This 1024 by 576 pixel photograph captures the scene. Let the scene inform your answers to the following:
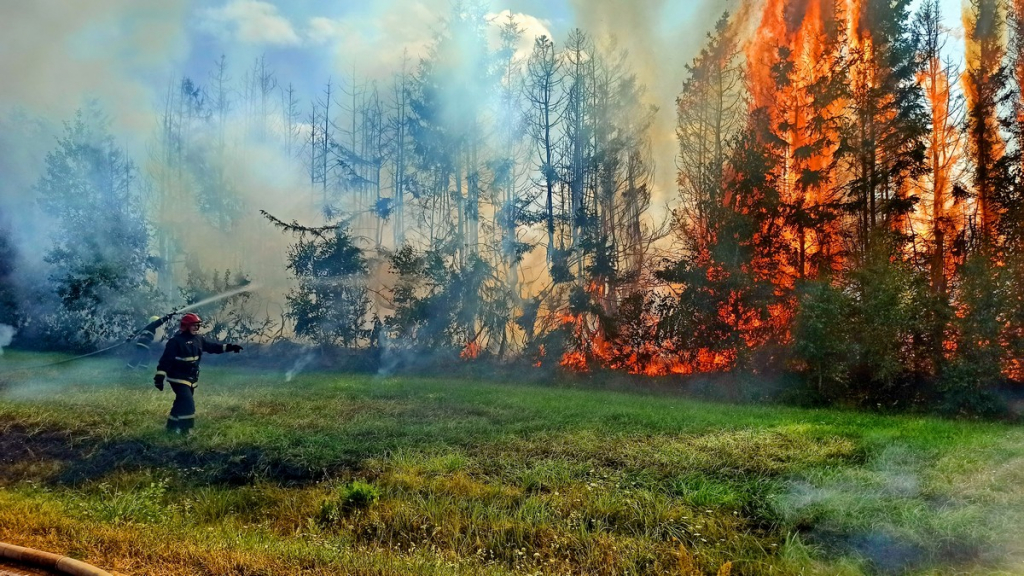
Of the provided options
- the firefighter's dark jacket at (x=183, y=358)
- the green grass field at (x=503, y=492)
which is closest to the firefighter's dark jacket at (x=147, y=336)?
the firefighter's dark jacket at (x=183, y=358)

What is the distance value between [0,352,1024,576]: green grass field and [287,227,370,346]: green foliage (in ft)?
44.9

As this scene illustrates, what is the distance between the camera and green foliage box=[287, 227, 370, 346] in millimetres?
25906

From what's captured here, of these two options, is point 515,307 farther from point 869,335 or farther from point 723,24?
point 723,24

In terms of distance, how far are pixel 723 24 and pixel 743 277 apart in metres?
13.0

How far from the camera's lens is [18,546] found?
5270 millimetres

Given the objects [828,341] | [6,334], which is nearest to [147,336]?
[828,341]

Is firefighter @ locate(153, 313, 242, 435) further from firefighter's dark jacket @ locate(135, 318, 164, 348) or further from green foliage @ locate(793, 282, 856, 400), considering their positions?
green foliage @ locate(793, 282, 856, 400)

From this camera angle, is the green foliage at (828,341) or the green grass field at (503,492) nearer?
the green grass field at (503,492)

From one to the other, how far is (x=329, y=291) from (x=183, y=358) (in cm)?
1621

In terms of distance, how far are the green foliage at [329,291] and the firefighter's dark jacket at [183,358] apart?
599 inches

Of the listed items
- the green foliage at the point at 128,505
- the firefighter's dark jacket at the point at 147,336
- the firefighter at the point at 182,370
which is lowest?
the green foliage at the point at 128,505

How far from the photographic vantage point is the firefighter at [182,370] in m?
10.1

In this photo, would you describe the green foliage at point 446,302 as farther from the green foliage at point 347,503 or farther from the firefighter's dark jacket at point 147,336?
the green foliage at point 347,503

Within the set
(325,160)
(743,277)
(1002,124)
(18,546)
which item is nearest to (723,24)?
(1002,124)
